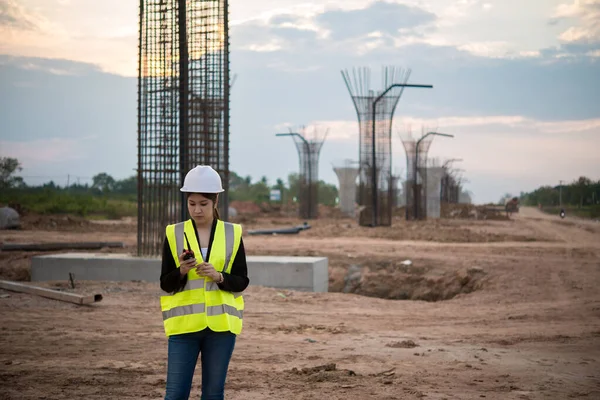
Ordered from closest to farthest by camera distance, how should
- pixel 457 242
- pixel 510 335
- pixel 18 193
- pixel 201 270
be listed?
pixel 201 270 < pixel 510 335 < pixel 457 242 < pixel 18 193

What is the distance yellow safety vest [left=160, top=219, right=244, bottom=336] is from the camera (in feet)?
11.6

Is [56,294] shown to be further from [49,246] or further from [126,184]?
[126,184]

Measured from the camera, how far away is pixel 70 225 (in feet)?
96.2

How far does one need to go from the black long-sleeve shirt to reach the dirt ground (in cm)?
233

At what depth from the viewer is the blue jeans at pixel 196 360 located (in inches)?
138

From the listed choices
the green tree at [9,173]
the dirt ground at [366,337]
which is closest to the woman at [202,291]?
the dirt ground at [366,337]

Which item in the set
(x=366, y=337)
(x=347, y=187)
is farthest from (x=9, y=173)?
(x=366, y=337)

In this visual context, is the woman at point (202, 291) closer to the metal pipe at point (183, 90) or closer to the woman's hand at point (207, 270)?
the woman's hand at point (207, 270)

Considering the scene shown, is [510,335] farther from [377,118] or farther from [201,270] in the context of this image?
[377,118]

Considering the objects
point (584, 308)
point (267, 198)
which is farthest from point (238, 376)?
point (267, 198)

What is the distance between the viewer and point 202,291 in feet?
11.8

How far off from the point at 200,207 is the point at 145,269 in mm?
10158

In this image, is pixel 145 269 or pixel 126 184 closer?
pixel 145 269

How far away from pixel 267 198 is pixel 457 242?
144 feet
